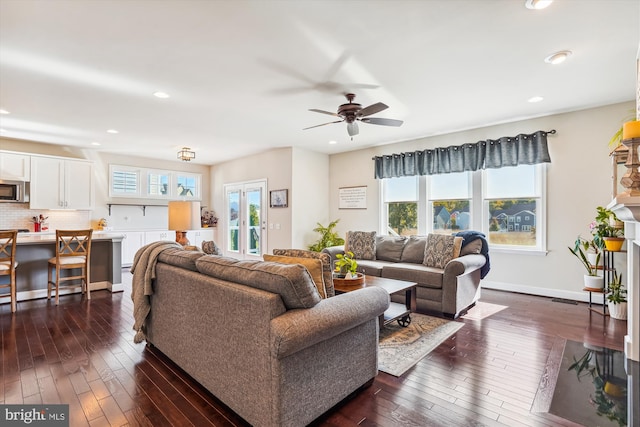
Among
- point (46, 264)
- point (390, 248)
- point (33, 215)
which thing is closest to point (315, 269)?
point (390, 248)

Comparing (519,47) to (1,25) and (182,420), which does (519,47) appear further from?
(1,25)

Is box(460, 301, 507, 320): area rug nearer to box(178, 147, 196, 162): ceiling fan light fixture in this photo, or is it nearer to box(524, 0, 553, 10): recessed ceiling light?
box(524, 0, 553, 10): recessed ceiling light

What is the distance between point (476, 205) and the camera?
5.26 metres

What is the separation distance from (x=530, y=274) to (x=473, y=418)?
359cm

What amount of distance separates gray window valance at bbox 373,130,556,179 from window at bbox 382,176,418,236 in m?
0.24

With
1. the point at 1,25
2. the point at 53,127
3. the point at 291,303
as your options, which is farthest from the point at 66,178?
the point at 291,303

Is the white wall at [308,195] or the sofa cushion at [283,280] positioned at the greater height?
the white wall at [308,195]

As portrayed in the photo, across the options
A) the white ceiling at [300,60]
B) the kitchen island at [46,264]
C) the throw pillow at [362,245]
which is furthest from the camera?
the throw pillow at [362,245]

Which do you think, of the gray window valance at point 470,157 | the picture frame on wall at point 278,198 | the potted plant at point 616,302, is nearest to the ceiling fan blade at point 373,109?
the gray window valance at point 470,157

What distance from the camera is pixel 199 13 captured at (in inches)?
89.4

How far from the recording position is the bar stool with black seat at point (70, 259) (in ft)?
14.4

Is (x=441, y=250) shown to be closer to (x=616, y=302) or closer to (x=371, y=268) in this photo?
(x=371, y=268)

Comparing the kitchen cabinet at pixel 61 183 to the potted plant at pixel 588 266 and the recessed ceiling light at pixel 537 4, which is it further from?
the potted plant at pixel 588 266

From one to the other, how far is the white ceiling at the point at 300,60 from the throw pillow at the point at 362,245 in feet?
6.32
